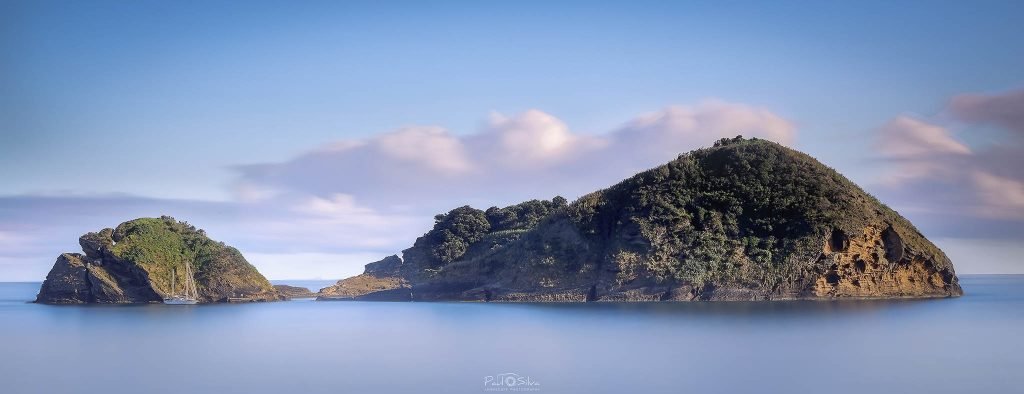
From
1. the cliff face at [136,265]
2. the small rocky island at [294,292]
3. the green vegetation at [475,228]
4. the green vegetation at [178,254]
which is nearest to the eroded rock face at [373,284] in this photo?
the small rocky island at [294,292]

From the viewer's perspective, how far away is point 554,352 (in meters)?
38.4

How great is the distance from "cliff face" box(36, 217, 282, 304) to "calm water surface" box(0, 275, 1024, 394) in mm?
21371

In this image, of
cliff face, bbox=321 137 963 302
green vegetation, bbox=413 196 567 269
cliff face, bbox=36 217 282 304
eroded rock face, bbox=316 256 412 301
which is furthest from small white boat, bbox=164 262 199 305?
cliff face, bbox=321 137 963 302

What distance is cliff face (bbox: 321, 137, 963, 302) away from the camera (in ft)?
238

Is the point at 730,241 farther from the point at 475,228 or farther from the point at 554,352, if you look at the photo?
the point at 554,352

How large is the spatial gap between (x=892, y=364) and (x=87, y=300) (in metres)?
81.4

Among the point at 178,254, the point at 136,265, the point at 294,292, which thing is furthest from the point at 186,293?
the point at 294,292

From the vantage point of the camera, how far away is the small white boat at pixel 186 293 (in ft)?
291

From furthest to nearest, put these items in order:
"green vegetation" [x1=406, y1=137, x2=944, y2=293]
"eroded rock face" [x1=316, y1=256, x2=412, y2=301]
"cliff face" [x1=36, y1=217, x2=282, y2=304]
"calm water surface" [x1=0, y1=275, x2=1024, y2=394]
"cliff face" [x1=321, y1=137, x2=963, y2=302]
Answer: "eroded rock face" [x1=316, y1=256, x2=412, y2=301] < "cliff face" [x1=36, y1=217, x2=282, y2=304] < "green vegetation" [x1=406, y1=137, x2=944, y2=293] < "cliff face" [x1=321, y1=137, x2=963, y2=302] < "calm water surface" [x1=0, y1=275, x2=1024, y2=394]

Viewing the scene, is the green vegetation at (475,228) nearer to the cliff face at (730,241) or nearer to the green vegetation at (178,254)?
the cliff face at (730,241)

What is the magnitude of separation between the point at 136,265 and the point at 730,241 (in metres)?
58.8

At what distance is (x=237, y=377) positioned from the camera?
107ft

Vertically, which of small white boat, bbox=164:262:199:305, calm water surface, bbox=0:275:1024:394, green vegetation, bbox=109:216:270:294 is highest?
green vegetation, bbox=109:216:270:294

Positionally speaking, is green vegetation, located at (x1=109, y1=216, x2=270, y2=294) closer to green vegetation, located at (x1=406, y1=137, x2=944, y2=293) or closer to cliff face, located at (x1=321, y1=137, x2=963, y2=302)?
cliff face, located at (x1=321, y1=137, x2=963, y2=302)
